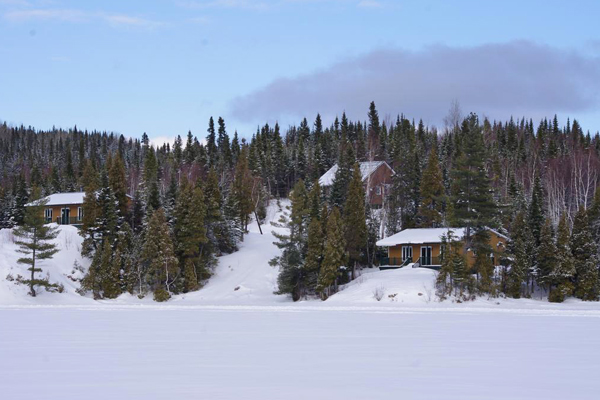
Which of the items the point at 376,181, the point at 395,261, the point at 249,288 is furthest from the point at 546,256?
the point at 376,181

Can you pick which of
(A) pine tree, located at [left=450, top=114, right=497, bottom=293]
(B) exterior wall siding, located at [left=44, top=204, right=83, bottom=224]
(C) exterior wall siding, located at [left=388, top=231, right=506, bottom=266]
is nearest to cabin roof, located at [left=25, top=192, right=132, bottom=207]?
(B) exterior wall siding, located at [left=44, top=204, right=83, bottom=224]

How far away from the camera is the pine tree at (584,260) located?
49.6 m

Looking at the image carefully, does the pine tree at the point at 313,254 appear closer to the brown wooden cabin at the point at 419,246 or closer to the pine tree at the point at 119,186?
the brown wooden cabin at the point at 419,246

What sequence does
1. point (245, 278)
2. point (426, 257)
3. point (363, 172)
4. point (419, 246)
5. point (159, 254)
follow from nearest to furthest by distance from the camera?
point (159, 254), point (426, 257), point (419, 246), point (245, 278), point (363, 172)

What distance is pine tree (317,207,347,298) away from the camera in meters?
53.8

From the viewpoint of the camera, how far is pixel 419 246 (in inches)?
2381

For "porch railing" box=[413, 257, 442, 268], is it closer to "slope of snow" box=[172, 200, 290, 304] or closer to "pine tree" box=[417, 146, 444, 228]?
"pine tree" box=[417, 146, 444, 228]

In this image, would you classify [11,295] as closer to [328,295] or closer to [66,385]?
[328,295]

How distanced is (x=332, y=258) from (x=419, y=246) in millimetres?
10464

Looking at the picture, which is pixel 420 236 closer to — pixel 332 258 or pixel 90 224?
pixel 332 258

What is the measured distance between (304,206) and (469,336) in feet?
156

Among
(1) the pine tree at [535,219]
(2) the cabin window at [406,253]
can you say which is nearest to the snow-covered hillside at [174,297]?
(2) the cabin window at [406,253]

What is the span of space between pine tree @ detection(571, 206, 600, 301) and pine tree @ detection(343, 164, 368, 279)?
17.5 m

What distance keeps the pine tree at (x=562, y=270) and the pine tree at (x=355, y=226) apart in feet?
53.7
